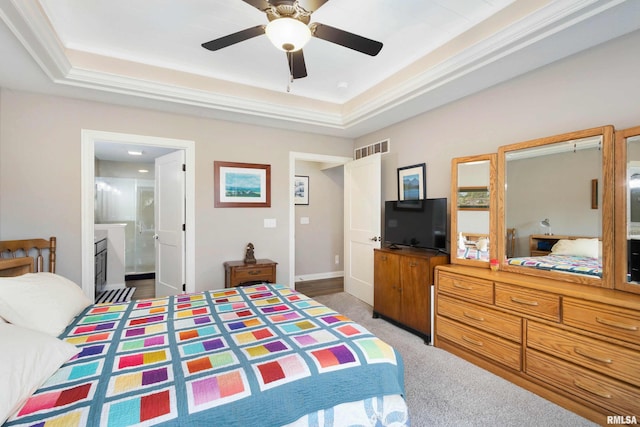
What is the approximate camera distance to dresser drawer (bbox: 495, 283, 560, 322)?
1.99 meters

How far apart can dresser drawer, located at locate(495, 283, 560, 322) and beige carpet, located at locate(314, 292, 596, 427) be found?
57 cm

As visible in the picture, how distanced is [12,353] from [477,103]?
360 cm

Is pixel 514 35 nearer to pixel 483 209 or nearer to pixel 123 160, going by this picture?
pixel 483 209

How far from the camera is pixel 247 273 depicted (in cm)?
356

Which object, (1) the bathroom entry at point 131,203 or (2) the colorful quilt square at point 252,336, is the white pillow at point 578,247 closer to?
(2) the colorful quilt square at point 252,336

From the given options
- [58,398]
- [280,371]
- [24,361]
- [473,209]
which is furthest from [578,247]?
[24,361]

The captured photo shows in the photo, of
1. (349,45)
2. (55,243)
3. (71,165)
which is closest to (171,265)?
(55,243)

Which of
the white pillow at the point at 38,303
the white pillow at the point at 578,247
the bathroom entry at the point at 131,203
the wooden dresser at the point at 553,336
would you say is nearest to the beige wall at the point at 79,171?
the white pillow at the point at 38,303

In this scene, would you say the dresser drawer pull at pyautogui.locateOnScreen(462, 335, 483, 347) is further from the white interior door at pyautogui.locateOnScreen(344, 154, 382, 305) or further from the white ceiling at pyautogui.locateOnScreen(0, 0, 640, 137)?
the white ceiling at pyautogui.locateOnScreen(0, 0, 640, 137)

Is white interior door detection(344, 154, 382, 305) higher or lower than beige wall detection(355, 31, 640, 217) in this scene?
lower

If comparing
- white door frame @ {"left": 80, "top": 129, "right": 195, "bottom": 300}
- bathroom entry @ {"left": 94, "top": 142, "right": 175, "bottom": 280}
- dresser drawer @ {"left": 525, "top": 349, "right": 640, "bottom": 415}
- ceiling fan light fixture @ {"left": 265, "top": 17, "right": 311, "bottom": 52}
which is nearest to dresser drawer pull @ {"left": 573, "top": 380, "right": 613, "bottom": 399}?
dresser drawer @ {"left": 525, "top": 349, "right": 640, "bottom": 415}

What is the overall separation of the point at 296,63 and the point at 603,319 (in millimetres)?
2581

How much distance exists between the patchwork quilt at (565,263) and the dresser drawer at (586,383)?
2.15 ft

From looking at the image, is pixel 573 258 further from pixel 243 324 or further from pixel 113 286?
pixel 113 286
